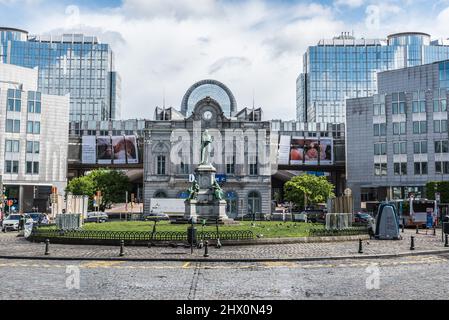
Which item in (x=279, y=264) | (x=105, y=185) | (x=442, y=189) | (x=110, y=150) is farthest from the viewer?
(x=110, y=150)

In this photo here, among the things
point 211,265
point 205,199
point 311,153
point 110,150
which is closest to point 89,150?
point 110,150

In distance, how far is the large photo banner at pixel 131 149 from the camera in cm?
9938

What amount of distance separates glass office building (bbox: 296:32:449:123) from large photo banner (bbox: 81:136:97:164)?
289 feet

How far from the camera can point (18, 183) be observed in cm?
8306

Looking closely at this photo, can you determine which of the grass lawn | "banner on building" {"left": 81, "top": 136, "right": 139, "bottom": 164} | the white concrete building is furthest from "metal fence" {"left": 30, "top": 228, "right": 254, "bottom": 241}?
"banner on building" {"left": 81, "top": 136, "right": 139, "bottom": 164}

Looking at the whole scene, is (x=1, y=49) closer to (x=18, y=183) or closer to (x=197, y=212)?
(x=18, y=183)

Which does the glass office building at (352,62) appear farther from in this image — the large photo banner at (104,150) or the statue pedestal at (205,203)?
the statue pedestal at (205,203)

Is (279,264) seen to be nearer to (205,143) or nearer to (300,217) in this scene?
(205,143)

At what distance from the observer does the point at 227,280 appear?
56.9 feet

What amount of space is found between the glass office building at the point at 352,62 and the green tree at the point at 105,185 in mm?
96673

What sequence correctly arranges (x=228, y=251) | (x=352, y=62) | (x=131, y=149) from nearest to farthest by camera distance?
(x=228, y=251) < (x=131, y=149) < (x=352, y=62)

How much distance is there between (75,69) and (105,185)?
9046 cm

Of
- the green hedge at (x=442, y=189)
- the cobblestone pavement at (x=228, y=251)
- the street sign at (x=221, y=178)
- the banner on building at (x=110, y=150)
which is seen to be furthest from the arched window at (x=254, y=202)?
Result: the cobblestone pavement at (x=228, y=251)

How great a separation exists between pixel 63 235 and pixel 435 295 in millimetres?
22575
